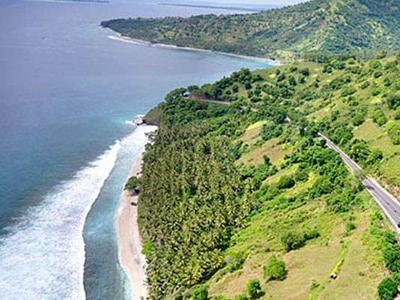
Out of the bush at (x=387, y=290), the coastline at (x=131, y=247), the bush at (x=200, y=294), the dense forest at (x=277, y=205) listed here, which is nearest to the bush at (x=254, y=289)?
Result: the dense forest at (x=277, y=205)

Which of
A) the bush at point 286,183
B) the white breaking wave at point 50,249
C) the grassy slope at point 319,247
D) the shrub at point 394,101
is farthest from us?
the shrub at point 394,101

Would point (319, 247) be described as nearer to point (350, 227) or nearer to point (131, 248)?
point (350, 227)

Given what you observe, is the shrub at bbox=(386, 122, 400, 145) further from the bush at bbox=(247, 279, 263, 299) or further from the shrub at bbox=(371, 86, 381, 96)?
the bush at bbox=(247, 279, 263, 299)

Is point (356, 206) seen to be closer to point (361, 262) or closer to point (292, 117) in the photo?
point (361, 262)

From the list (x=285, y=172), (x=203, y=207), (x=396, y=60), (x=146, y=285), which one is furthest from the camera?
(x=396, y=60)

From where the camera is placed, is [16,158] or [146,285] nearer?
[146,285]

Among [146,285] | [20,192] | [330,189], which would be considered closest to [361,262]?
[330,189]

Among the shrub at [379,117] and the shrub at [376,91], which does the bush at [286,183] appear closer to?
the shrub at [379,117]
